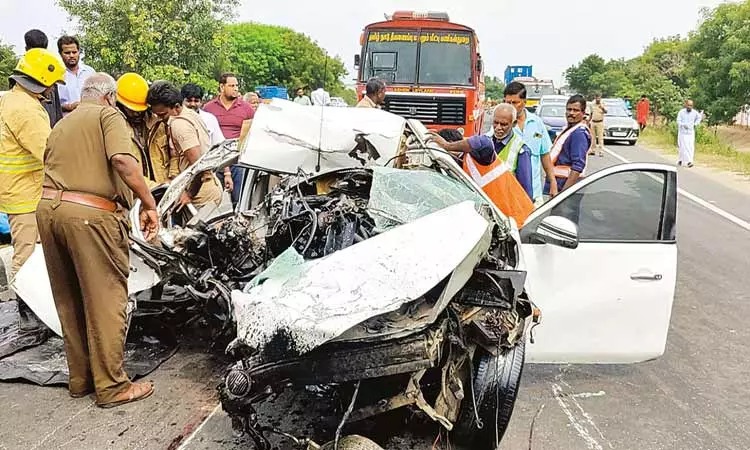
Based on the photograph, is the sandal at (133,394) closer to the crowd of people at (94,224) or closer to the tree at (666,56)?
the crowd of people at (94,224)

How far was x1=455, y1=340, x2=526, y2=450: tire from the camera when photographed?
11.5ft

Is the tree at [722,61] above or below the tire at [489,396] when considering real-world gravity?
above

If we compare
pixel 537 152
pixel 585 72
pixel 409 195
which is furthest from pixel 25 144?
pixel 585 72

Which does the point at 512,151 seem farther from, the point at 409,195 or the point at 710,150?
the point at 710,150

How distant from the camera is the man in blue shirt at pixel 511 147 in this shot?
5.60m

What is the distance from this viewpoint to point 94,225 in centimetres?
393

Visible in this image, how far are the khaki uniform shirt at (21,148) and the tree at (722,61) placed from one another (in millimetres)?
23539

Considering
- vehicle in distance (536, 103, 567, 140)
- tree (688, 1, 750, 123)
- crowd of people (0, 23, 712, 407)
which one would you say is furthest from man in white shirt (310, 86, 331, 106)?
tree (688, 1, 750, 123)

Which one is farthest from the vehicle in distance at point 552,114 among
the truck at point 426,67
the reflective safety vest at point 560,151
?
the reflective safety vest at point 560,151

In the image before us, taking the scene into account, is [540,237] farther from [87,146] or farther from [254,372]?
[87,146]

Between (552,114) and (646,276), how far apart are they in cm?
1778

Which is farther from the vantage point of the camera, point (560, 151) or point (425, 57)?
point (425, 57)

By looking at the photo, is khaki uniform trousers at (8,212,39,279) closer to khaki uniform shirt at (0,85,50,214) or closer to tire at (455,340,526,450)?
khaki uniform shirt at (0,85,50,214)

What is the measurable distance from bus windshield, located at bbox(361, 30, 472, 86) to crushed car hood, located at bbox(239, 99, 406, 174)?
9640 millimetres
